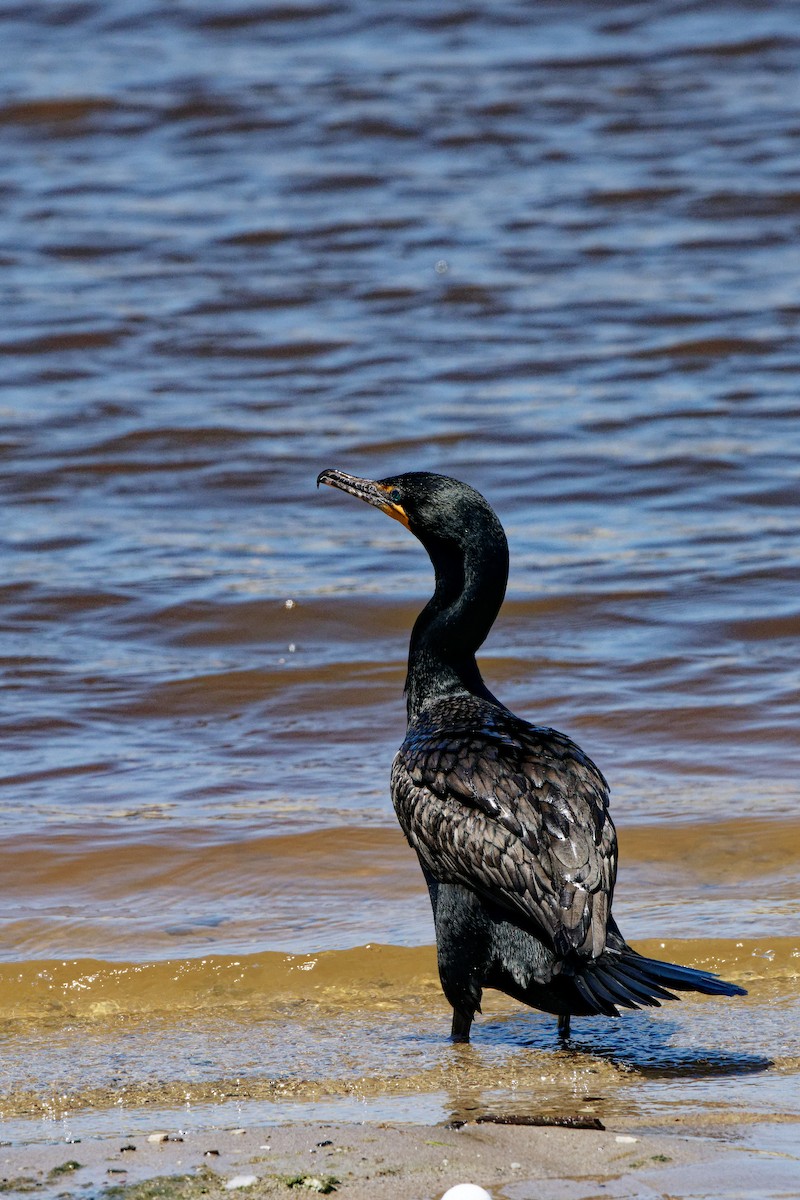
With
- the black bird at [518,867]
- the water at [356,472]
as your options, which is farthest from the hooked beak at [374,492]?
the water at [356,472]

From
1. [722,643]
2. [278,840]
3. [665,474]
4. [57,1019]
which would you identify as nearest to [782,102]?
[665,474]

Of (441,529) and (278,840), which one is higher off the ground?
(441,529)

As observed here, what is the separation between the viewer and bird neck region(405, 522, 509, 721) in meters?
6.14

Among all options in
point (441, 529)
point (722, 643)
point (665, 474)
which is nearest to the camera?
point (441, 529)

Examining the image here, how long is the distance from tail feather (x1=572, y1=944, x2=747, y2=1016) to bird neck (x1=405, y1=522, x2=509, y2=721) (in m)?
1.39

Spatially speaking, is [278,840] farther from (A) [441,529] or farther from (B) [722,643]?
(B) [722,643]

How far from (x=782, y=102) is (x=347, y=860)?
16.6 metres

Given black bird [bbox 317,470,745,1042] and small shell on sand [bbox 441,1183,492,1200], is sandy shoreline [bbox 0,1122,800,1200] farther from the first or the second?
black bird [bbox 317,470,745,1042]

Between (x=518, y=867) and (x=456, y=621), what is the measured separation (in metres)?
1.19

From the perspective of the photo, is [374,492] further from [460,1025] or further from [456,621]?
[460,1025]

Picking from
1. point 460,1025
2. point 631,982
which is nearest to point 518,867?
point 631,982

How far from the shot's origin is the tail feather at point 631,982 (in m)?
4.91

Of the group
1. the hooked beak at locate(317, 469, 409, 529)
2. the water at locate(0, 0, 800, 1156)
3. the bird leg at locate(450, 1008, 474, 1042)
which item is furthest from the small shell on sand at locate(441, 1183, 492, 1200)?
the hooked beak at locate(317, 469, 409, 529)

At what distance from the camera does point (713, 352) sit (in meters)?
15.2
